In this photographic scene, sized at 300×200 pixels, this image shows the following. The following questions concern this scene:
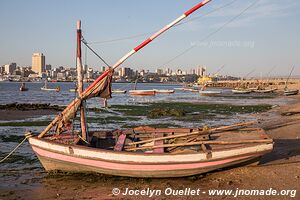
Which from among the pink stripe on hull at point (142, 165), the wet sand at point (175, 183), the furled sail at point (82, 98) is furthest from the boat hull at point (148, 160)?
the furled sail at point (82, 98)

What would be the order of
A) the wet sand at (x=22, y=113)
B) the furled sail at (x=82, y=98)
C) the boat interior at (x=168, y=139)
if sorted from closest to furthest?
the boat interior at (x=168, y=139) < the furled sail at (x=82, y=98) < the wet sand at (x=22, y=113)

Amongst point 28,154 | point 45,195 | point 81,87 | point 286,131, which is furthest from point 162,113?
point 45,195

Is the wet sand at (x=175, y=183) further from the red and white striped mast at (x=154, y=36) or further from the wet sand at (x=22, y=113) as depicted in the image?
the wet sand at (x=22, y=113)

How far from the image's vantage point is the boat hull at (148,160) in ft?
37.2

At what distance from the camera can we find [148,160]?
37.2ft

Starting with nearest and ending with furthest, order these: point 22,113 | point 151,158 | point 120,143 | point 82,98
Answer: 1. point 151,158
2. point 82,98
3. point 120,143
4. point 22,113

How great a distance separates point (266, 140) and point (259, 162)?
1.40 m

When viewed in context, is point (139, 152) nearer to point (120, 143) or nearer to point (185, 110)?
point (120, 143)

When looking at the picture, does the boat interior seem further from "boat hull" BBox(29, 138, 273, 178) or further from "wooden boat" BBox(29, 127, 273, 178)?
"boat hull" BBox(29, 138, 273, 178)

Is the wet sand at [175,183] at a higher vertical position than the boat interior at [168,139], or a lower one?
lower

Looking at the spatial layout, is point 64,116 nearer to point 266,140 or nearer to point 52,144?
point 52,144

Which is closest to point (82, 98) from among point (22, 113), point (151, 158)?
point (151, 158)

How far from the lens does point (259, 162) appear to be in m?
12.7

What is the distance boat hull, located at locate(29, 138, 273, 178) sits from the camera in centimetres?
1134
